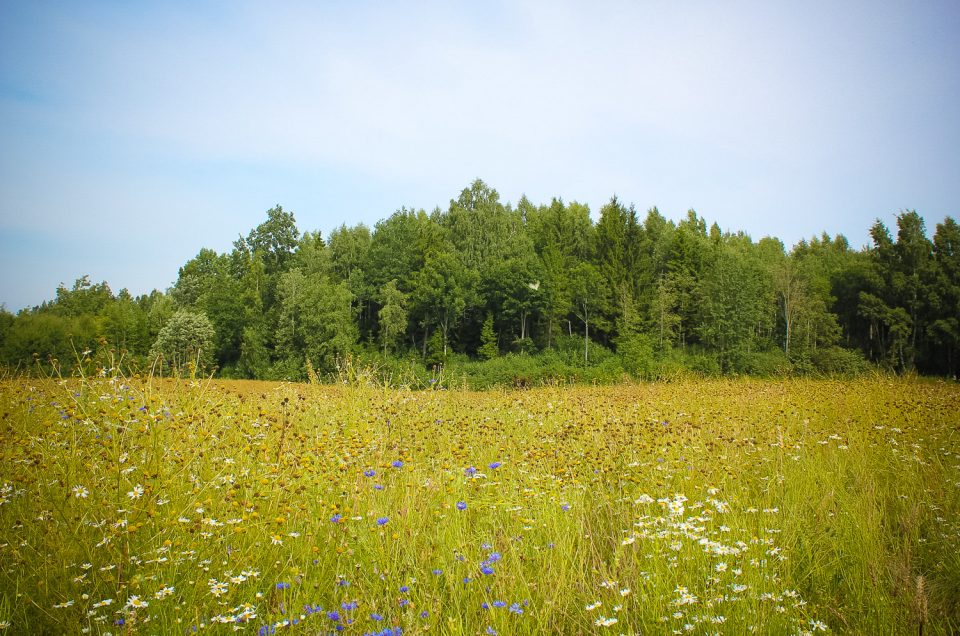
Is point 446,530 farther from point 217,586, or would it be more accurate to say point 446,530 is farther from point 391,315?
point 391,315

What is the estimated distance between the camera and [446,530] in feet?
10.8

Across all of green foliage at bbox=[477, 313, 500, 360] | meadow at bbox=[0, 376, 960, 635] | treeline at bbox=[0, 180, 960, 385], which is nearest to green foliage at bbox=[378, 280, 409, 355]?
treeline at bbox=[0, 180, 960, 385]

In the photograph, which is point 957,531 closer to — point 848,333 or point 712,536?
point 712,536

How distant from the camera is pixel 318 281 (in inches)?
1679

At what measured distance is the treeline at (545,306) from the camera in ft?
125

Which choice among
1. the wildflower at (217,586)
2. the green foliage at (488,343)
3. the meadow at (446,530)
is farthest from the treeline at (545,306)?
the wildflower at (217,586)

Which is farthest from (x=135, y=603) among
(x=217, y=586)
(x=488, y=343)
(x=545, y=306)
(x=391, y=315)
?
(x=545, y=306)

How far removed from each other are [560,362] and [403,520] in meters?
35.3

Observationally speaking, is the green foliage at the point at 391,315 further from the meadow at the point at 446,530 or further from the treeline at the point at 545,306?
the meadow at the point at 446,530

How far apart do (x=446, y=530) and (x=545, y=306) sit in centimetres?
3967

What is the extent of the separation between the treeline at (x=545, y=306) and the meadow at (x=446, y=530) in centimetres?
2834

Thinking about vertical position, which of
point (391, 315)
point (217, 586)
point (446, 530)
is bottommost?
point (446, 530)

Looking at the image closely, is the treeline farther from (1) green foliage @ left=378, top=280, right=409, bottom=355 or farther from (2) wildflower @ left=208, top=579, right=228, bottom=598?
(2) wildflower @ left=208, top=579, right=228, bottom=598

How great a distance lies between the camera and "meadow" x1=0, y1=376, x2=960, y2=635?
92.8 inches
